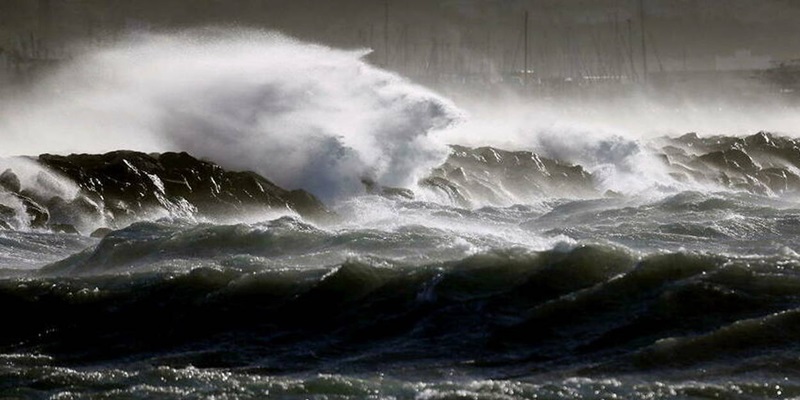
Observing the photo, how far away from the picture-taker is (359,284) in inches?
523

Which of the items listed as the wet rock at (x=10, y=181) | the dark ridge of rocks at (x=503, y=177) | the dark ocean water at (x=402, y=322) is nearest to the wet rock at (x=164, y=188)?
the wet rock at (x=10, y=181)

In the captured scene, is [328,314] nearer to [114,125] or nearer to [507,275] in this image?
[507,275]

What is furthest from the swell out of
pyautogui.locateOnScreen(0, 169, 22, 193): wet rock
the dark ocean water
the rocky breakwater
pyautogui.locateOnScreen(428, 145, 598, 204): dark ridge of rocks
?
pyautogui.locateOnScreen(428, 145, 598, 204): dark ridge of rocks

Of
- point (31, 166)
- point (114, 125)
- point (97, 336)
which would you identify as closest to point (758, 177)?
point (114, 125)

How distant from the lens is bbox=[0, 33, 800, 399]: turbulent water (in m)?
10.3

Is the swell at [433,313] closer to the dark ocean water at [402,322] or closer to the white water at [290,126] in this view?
the dark ocean water at [402,322]

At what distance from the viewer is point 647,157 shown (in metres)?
41.4

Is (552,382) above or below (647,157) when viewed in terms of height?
below

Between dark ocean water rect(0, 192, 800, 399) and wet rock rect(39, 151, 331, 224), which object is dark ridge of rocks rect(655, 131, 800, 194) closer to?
wet rock rect(39, 151, 331, 224)

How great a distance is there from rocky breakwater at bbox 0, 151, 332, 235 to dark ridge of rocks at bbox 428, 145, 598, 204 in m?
6.54

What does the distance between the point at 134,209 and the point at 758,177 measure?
21.2m

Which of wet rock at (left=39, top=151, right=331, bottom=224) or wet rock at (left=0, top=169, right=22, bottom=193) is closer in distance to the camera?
wet rock at (left=39, top=151, right=331, bottom=224)

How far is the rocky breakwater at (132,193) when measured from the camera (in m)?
22.2

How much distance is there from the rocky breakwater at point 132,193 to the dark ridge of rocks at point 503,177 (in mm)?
6541
